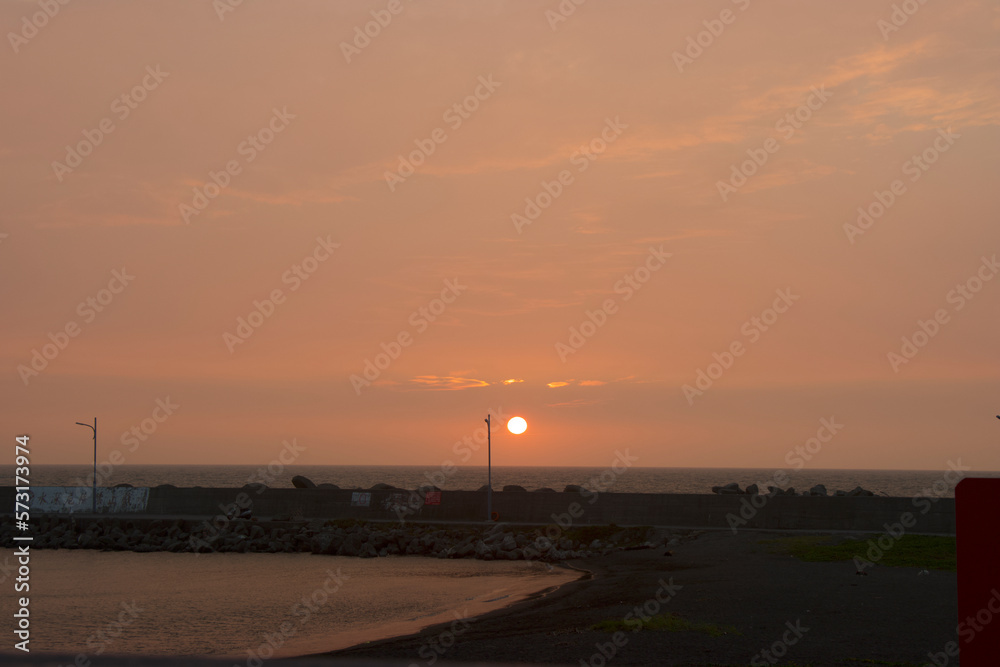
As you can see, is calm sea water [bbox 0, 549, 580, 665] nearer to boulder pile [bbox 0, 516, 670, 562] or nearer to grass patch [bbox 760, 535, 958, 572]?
boulder pile [bbox 0, 516, 670, 562]

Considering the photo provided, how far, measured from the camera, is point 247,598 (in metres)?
28.0

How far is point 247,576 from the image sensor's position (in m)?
33.8

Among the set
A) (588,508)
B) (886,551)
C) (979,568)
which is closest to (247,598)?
(588,508)

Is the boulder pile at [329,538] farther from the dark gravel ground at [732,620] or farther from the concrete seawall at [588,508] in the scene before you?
the dark gravel ground at [732,620]

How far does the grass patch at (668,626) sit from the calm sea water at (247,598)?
5.85 metres

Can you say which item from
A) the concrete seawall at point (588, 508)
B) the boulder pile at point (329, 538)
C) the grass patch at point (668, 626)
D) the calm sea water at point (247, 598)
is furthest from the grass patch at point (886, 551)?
the grass patch at point (668, 626)

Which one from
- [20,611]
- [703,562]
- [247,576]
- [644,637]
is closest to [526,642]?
[644,637]

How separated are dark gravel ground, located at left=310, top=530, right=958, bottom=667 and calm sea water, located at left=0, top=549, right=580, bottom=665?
266 centimetres

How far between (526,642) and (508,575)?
53.1 feet

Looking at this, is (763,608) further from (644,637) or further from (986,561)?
(986,561)

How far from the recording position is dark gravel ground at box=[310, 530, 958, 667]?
47.8 ft

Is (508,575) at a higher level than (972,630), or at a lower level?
lower

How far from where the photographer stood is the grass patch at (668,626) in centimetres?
1648

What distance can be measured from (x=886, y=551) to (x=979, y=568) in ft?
91.9
